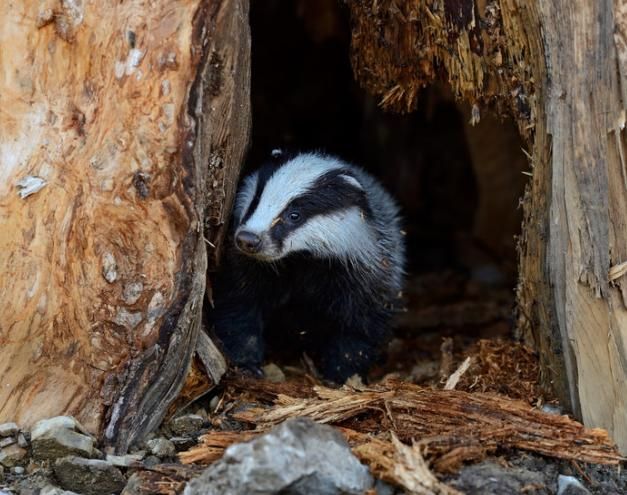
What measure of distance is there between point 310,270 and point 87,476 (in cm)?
213

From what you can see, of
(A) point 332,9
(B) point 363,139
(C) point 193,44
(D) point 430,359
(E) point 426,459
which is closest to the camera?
(E) point 426,459

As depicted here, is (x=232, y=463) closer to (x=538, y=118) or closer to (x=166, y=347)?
(x=166, y=347)

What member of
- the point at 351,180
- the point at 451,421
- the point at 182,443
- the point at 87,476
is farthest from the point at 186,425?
the point at 351,180

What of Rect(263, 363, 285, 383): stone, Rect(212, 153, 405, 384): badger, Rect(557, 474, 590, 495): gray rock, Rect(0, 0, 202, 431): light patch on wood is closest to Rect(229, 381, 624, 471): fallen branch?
Rect(557, 474, 590, 495): gray rock

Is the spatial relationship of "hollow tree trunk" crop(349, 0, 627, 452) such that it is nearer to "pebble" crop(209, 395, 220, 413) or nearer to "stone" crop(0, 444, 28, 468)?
"pebble" crop(209, 395, 220, 413)

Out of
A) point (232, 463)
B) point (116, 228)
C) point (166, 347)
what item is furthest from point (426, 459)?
point (116, 228)

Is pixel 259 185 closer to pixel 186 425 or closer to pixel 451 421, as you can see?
pixel 186 425

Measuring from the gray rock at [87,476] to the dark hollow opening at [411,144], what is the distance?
14.9ft

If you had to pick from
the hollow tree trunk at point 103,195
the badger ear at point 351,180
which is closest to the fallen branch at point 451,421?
the hollow tree trunk at point 103,195

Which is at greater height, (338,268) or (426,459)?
(338,268)

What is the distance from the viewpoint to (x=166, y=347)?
402cm

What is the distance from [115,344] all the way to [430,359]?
297cm

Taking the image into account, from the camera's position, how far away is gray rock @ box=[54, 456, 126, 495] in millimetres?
3695

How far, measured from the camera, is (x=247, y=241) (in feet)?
15.5
